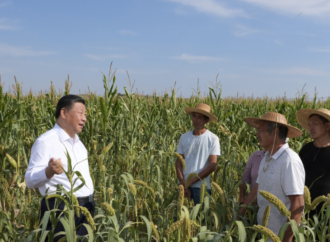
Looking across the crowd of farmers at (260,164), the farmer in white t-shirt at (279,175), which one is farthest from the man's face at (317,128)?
the farmer in white t-shirt at (279,175)

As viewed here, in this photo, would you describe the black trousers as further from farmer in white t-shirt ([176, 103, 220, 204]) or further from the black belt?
farmer in white t-shirt ([176, 103, 220, 204])

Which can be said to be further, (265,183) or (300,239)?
(265,183)

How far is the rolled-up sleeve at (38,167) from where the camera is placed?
243cm

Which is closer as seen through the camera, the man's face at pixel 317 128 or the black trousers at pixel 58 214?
the black trousers at pixel 58 214

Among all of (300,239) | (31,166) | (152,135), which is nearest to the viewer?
(300,239)

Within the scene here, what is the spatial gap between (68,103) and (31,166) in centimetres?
51

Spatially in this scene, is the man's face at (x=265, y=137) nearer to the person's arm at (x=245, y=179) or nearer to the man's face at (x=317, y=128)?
the person's arm at (x=245, y=179)

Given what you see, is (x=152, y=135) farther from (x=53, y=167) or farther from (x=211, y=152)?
(x=53, y=167)

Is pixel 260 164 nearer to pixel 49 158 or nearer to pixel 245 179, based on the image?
pixel 245 179

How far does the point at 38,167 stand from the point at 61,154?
0.63ft

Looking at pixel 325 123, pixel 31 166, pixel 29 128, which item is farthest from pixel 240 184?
pixel 29 128

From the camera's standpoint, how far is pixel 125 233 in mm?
2318

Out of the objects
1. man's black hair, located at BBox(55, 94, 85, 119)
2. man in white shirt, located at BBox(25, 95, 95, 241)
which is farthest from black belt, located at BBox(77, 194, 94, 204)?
man's black hair, located at BBox(55, 94, 85, 119)

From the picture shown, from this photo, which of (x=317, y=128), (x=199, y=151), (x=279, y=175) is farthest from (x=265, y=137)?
(x=199, y=151)
